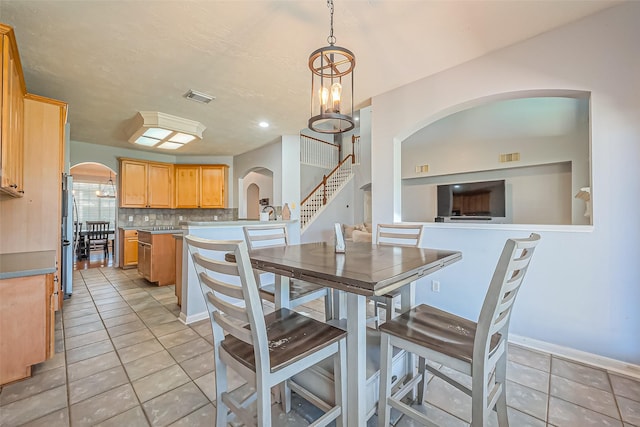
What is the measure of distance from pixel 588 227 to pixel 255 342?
103 inches

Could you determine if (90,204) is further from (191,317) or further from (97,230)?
(191,317)

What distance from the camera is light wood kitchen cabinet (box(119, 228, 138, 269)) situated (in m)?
5.39

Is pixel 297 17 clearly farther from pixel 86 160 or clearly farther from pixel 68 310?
pixel 86 160

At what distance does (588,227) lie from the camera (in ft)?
6.81

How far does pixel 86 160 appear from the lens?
534 centimetres

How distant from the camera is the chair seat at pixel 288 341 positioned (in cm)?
108

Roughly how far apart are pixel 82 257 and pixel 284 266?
325 inches

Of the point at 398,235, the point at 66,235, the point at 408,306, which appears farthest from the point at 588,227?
the point at 66,235

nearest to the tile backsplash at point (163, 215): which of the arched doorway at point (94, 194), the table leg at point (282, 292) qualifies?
the arched doorway at point (94, 194)

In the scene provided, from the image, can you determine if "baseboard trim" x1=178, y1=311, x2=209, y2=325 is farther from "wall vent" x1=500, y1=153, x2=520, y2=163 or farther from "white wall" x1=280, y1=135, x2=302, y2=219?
"wall vent" x1=500, y1=153, x2=520, y2=163

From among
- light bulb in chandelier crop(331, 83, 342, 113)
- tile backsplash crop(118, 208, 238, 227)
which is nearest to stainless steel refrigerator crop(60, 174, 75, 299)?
tile backsplash crop(118, 208, 238, 227)

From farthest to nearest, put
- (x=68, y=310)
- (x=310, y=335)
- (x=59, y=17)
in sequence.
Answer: (x=68, y=310), (x=59, y=17), (x=310, y=335)

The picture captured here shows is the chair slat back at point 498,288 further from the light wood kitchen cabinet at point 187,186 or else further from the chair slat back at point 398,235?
the light wood kitchen cabinet at point 187,186

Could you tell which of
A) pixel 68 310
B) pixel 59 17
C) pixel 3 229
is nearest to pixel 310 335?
pixel 59 17
